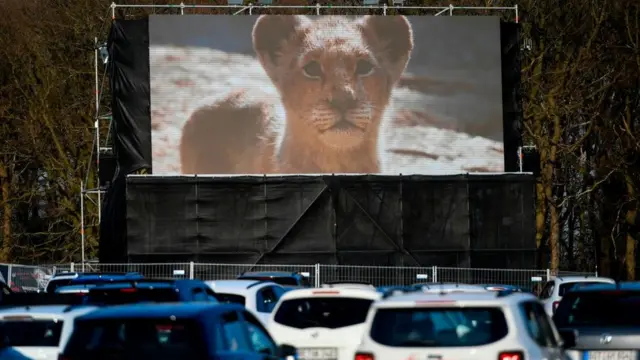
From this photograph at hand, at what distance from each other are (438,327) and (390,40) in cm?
2645

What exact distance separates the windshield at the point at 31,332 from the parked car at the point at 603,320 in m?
5.23

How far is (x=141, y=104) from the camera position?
37844mm

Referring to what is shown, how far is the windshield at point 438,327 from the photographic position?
1078 centimetres

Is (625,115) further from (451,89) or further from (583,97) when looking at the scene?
(451,89)

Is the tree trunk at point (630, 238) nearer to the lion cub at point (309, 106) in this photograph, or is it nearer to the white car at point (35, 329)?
the lion cub at point (309, 106)

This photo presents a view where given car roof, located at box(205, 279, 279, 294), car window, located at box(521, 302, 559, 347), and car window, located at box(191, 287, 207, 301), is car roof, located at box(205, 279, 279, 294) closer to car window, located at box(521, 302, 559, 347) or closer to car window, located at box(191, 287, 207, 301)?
car window, located at box(191, 287, 207, 301)

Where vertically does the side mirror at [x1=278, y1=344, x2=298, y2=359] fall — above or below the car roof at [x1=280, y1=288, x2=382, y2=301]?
below

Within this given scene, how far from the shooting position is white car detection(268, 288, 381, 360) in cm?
1547

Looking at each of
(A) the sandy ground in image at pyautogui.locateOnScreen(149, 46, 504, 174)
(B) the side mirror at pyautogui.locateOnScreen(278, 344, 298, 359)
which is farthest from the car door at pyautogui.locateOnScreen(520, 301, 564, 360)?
(A) the sandy ground in image at pyautogui.locateOnScreen(149, 46, 504, 174)

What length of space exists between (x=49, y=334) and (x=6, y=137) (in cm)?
3943

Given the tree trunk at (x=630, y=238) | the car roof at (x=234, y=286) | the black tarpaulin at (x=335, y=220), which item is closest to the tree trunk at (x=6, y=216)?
the black tarpaulin at (x=335, y=220)

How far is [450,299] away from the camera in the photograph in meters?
11.0

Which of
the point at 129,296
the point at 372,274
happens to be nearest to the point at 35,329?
the point at 129,296

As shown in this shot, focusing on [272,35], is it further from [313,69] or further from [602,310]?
[602,310]
